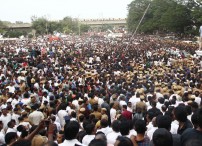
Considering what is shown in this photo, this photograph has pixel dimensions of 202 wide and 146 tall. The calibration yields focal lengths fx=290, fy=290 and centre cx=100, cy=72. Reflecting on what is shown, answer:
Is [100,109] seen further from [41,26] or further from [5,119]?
[41,26]

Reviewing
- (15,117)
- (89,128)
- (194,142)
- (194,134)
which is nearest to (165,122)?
(194,134)

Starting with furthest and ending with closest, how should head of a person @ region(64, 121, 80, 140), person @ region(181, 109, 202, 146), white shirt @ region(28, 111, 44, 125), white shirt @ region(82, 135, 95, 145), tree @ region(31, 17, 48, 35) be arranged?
tree @ region(31, 17, 48, 35)
white shirt @ region(28, 111, 44, 125)
white shirt @ region(82, 135, 95, 145)
head of a person @ region(64, 121, 80, 140)
person @ region(181, 109, 202, 146)

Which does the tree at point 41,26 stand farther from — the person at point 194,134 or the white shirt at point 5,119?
the person at point 194,134

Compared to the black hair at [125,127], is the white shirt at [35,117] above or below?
below

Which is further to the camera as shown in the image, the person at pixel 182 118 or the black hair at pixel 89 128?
the black hair at pixel 89 128

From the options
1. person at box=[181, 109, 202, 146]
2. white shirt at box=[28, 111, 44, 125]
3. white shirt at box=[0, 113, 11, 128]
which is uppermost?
person at box=[181, 109, 202, 146]

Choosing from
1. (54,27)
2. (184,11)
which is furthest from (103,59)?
(54,27)

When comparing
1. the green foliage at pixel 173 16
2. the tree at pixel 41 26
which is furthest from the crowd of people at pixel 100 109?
the tree at pixel 41 26

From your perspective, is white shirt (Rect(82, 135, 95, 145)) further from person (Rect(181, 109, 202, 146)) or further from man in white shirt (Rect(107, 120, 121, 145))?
person (Rect(181, 109, 202, 146))

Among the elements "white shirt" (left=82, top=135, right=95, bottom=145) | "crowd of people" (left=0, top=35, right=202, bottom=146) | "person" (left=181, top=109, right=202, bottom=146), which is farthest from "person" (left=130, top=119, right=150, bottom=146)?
"white shirt" (left=82, top=135, right=95, bottom=145)

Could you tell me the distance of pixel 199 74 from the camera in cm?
1382

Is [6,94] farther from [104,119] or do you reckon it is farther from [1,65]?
[1,65]

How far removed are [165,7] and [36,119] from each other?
47.6 m

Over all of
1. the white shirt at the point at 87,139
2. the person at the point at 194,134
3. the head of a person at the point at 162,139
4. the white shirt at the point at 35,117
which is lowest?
the white shirt at the point at 35,117
